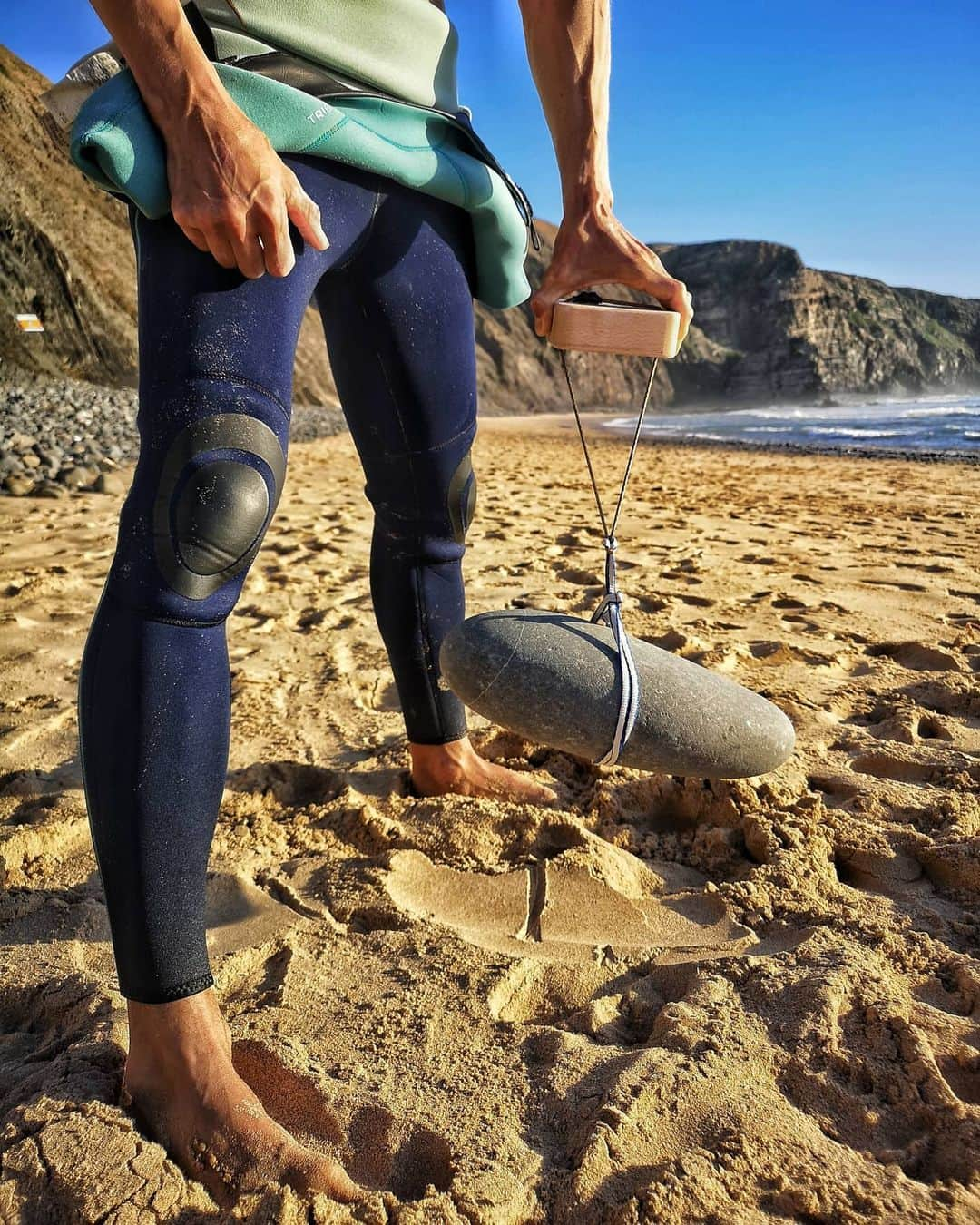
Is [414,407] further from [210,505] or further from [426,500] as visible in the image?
[210,505]

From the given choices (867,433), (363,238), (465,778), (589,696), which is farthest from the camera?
(867,433)

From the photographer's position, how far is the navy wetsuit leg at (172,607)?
3.74ft

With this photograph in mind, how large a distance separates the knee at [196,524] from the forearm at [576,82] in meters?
0.84

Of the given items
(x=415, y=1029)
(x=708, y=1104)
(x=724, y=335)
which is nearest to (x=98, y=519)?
(x=415, y=1029)

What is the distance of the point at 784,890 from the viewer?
1.66 meters

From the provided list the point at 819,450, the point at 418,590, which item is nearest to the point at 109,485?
the point at 418,590

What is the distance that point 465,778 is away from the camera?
6.73 ft

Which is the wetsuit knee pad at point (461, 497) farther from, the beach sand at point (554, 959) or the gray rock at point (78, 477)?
the gray rock at point (78, 477)

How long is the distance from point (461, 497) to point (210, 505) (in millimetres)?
766

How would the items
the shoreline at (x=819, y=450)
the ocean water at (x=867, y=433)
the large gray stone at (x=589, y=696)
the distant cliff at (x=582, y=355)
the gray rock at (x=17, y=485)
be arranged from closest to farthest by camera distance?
the large gray stone at (x=589, y=696) < the gray rock at (x=17, y=485) < the shoreline at (x=819, y=450) < the ocean water at (x=867, y=433) < the distant cliff at (x=582, y=355)

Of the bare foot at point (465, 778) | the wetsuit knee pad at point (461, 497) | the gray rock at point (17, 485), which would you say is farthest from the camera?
the gray rock at point (17, 485)

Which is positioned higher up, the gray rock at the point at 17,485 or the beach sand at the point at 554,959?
the gray rock at the point at 17,485

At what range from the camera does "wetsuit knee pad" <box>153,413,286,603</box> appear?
1150mm

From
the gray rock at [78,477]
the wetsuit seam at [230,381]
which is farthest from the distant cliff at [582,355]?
the gray rock at [78,477]
